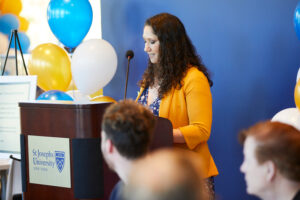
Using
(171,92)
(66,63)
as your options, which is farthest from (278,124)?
(66,63)

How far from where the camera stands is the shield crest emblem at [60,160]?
1.52 m

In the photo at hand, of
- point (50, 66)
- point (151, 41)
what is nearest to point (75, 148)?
point (151, 41)

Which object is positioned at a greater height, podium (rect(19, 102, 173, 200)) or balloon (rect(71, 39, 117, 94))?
balloon (rect(71, 39, 117, 94))

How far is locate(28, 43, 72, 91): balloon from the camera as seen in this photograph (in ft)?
9.63

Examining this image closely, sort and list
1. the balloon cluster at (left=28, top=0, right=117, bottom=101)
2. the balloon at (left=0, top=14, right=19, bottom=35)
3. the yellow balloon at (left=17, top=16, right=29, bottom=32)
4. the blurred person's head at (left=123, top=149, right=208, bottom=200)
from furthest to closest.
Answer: the yellow balloon at (left=17, top=16, right=29, bottom=32), the balloon at (left=0, top=14, right=19, bottom=35), the balloon cluster at (left=28, top=0, right=117, bottom=101), the blurred person's head at (left=123, top=149, right=208, bottom=200)

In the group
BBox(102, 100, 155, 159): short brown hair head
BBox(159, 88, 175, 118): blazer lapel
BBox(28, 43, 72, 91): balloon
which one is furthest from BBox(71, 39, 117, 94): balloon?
BBox(102, 100, 155, 159): short brown hair head

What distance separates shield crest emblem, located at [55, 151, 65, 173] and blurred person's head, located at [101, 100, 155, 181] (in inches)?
9.5

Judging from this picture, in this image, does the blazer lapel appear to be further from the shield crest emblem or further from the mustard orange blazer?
the shield crest emblem

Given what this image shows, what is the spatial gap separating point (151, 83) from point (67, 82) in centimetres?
113

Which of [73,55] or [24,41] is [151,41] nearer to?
[73,55]

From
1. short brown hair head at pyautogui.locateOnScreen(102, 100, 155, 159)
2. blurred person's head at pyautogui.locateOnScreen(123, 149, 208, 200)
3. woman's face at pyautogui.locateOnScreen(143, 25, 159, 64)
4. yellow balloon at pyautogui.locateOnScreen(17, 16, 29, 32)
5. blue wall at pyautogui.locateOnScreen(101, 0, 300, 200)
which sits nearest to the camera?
blurred person's head at pyautogui.locateOnScreen(123, 149, 208, 200)

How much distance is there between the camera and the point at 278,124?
4.09 ft

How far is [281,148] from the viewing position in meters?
1.19

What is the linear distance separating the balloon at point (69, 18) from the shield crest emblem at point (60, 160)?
161 cm
